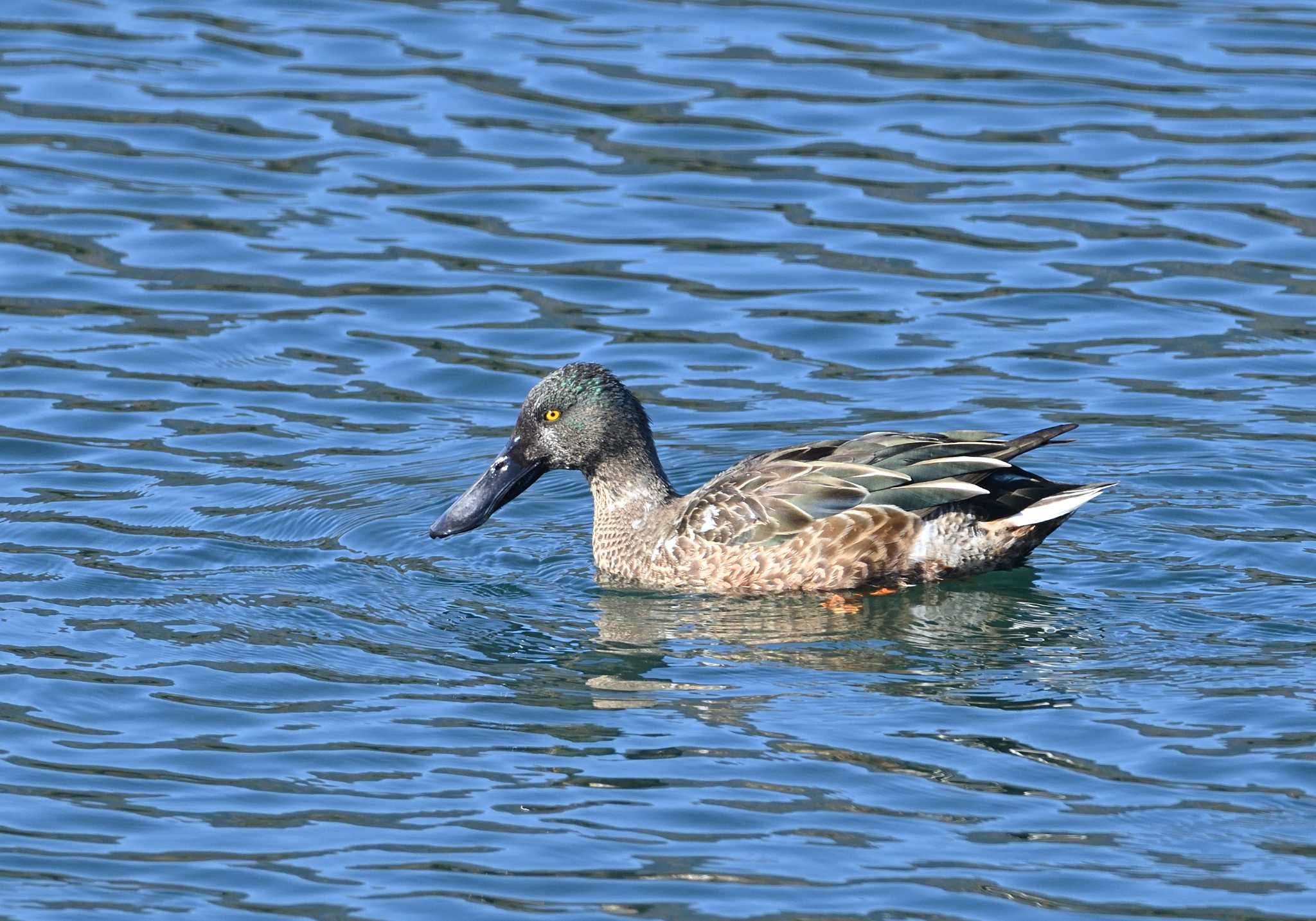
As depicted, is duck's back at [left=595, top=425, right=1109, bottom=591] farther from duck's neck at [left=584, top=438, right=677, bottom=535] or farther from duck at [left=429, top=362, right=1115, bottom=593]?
duck's neck at [left=584, top=438, right=677, bottom=535]

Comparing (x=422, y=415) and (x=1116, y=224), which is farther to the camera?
(x=1116, y=224)

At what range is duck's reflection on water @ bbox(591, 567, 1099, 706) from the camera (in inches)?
347

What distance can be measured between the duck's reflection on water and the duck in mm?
113

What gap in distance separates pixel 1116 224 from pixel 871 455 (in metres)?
4.85

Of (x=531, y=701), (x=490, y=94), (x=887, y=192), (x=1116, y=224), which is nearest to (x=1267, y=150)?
(x=1116, y=224)

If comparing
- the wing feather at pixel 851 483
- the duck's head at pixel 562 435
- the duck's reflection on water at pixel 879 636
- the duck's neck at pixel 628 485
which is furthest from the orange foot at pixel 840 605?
the duck's head at pixel 562 435

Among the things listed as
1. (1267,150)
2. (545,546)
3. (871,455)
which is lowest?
(545,546)

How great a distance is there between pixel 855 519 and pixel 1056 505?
0.90m

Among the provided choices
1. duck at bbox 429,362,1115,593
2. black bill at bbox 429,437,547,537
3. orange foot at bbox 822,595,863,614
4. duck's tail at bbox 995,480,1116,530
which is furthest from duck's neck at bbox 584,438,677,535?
duck's tail at bbox 995,480,1116,530

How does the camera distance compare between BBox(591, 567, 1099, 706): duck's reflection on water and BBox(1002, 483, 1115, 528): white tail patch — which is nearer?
BBox(591, 567, 1099, 706): duck's reflection on water

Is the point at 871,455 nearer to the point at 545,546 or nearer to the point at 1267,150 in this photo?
the point at 545,546

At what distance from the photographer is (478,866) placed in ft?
23.7

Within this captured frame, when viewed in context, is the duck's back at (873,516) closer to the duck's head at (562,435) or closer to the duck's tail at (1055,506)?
the duck's tail at (1055,506)

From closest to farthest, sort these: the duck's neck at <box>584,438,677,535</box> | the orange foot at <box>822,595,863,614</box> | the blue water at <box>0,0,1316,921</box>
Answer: the blue water at <box>0,0,1316,921</box>, the orange foot at <box>822,595,863,614</box>, the duck's neck at <box>584,438,677,535</box>
